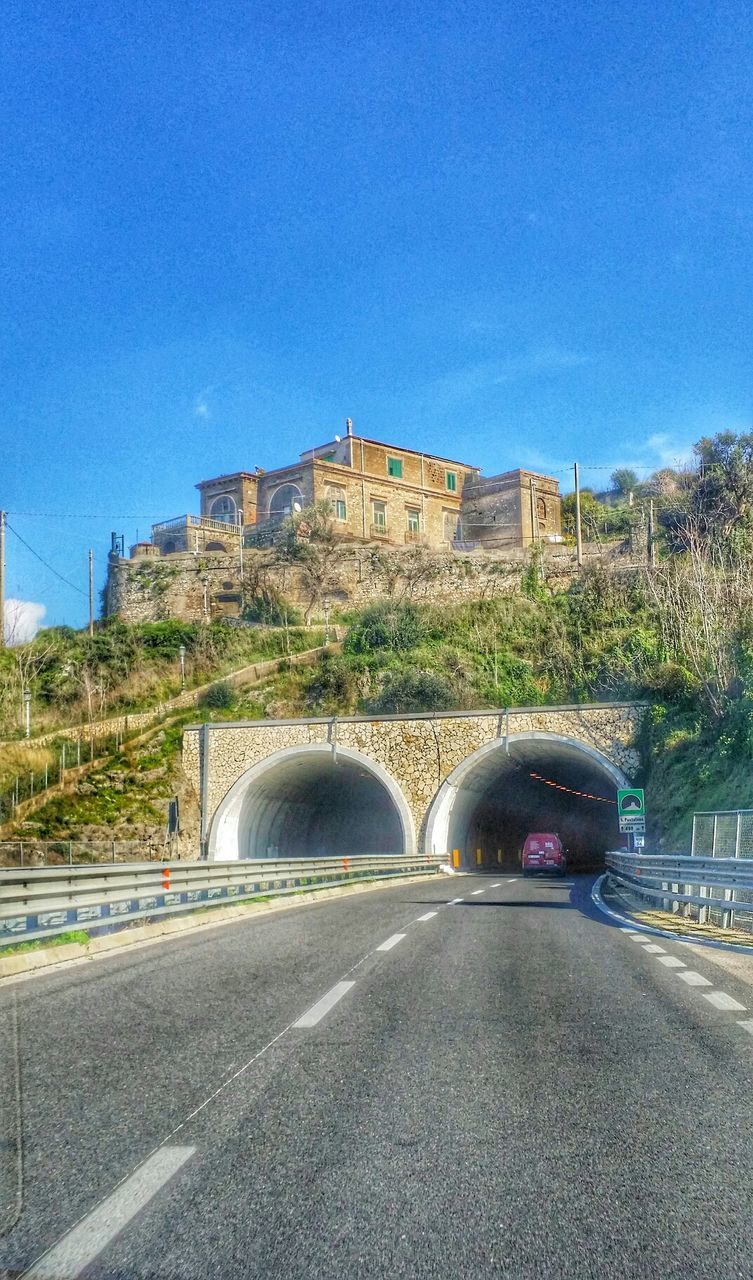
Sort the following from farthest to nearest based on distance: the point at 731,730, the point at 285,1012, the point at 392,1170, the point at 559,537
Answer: the point at 559,537 < the point at 731,730 < the point at 285,1012 < the point at 392,1170

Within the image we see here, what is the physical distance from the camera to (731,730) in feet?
119

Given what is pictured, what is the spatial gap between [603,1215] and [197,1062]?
309 centimetres

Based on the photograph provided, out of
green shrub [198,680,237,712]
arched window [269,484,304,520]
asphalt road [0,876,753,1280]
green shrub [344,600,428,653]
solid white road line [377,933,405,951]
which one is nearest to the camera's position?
asphalt road [0,876,753,1280]

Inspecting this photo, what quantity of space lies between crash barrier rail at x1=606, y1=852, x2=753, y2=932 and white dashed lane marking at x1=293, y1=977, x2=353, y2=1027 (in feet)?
21.5

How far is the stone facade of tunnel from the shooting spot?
4088 cm

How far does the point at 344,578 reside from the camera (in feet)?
208

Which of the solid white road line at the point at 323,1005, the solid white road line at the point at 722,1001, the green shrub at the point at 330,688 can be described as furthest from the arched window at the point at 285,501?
the solid white road line at the point at 722,1001

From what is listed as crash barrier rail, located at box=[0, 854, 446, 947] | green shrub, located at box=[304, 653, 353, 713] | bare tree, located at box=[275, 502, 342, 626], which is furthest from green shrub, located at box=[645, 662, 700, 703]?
bare tree, located at box=[275, 502, 342, 626]

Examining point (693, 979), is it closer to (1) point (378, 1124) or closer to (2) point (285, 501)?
(1) point (378, 1124)

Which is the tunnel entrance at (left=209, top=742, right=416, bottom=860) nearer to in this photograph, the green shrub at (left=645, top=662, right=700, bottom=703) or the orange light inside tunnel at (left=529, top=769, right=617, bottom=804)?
the orange light inside tunnel at (left=529, top=769, right=617, bottom=804)

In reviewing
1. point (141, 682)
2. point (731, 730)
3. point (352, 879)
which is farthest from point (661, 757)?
point (141, 682)

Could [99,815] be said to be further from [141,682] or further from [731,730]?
[731,730]

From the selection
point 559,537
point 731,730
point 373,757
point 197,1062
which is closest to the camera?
point 197,1062

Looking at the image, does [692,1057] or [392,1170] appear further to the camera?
[692,1057]
